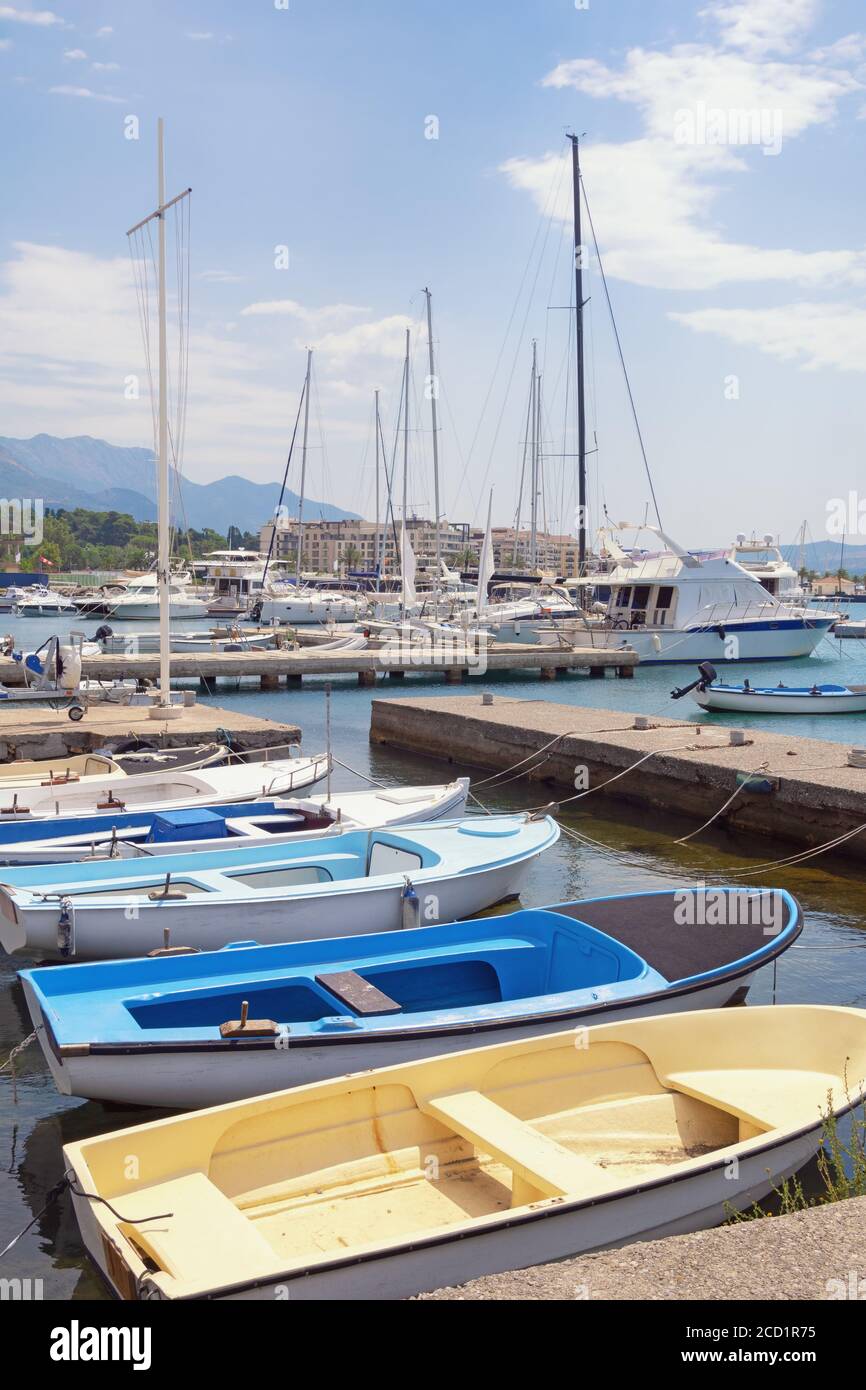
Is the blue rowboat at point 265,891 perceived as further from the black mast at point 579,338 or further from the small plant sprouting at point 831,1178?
the black mast at point 579,338

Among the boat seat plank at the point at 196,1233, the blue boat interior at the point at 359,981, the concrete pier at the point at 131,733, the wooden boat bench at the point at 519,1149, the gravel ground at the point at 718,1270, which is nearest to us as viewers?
the gravel ground at the point at 718,1270

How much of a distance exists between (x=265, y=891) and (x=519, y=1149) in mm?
4351

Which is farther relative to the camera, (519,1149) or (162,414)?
(162,414)

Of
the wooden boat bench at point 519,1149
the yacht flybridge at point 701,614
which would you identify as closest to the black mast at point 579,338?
the yacht flybridge at point 701,614

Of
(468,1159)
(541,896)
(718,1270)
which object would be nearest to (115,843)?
(541,896)

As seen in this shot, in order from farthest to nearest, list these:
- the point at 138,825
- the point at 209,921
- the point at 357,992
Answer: the point at 138,825
the point at 209,921
the point at 357,992

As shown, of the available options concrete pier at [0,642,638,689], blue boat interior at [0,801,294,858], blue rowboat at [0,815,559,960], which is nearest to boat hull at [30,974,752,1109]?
blue rowboat at [0,815,559,960]

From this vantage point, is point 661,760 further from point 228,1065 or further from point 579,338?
point 579,338

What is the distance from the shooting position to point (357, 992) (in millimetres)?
7379

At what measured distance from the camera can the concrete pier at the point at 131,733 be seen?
18.2 metres

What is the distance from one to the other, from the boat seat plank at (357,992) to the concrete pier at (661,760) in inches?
331

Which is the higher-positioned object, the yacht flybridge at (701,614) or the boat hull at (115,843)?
the yacht flybridge at (701,614)
